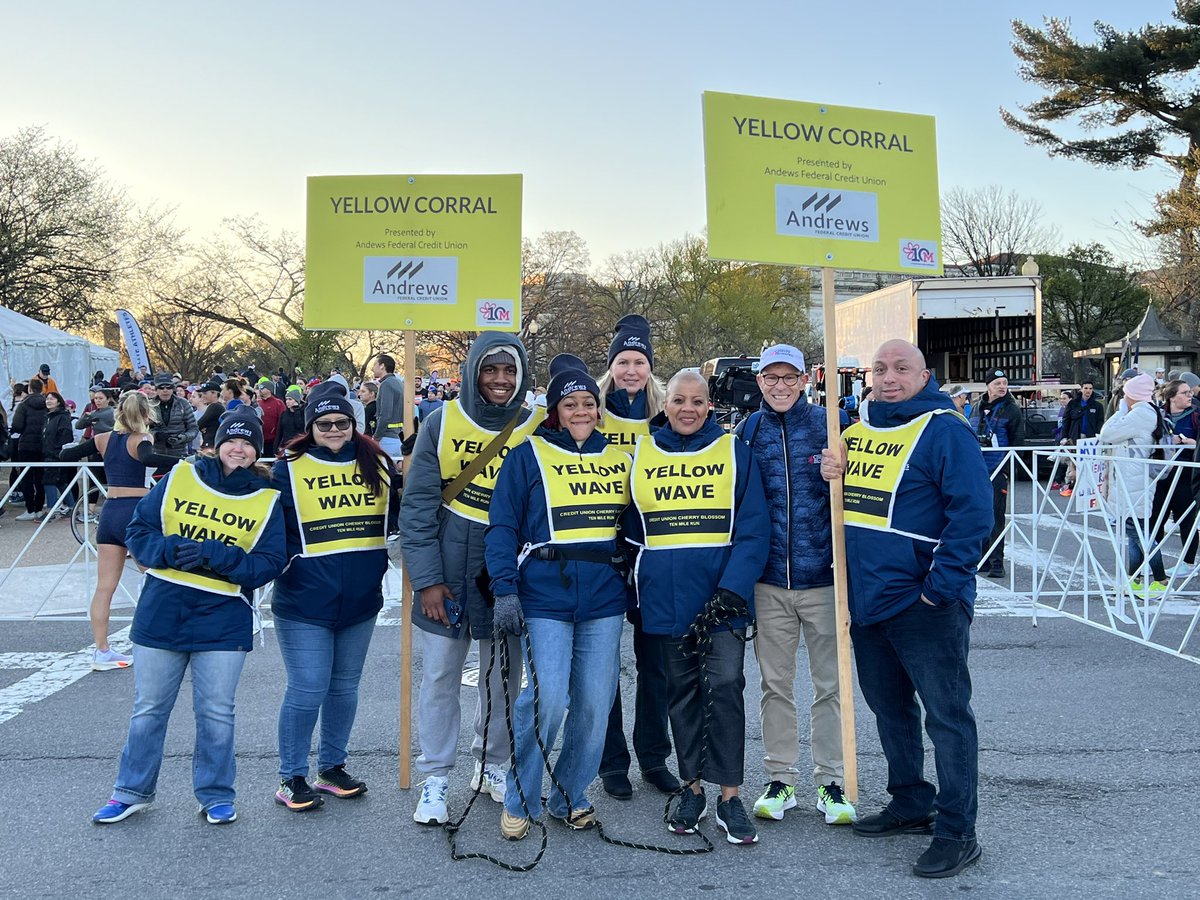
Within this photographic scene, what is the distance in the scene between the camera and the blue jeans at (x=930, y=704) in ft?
13.1

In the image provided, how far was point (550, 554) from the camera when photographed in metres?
4.28

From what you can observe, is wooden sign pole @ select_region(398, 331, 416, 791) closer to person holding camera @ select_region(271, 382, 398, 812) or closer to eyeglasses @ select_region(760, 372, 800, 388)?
person holding camera @ select_region(271, 382, 398, 812)

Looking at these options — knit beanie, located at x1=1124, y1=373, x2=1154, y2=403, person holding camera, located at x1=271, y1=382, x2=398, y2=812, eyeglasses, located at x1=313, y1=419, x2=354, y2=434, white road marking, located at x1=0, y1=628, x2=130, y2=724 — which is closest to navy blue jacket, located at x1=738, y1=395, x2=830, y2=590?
person holding camera, located at x1=271, y1=382, x2=398, y2=812

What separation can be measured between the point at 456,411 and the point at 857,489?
5.63 feet

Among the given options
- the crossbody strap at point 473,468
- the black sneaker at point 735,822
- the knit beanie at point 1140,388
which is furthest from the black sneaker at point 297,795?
the knit beanie at point 1140,388

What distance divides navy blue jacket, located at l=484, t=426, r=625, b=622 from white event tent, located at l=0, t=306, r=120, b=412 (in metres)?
20.3

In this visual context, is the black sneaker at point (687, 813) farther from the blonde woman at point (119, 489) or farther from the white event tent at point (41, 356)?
the white event tent at point (41, 356)

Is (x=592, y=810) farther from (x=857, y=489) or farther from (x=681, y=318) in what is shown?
(x=681, y=318)

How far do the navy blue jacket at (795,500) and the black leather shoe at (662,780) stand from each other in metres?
1.07

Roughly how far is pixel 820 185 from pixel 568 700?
8.33 ft

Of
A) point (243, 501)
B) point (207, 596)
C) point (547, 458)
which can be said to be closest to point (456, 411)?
point (547, 458)

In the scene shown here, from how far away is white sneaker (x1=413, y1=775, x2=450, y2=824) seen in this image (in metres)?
4.45

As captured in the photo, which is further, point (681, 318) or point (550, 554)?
point (681, 318)

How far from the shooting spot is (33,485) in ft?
47.1
